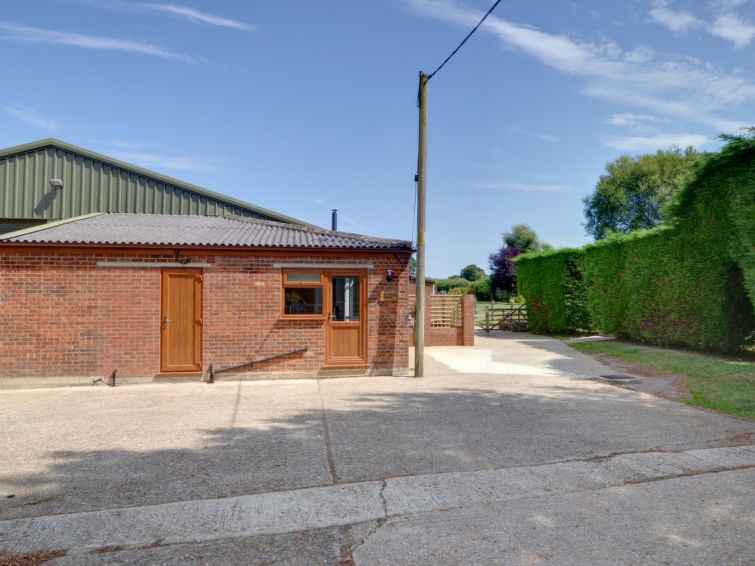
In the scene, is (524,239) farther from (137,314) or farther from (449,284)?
(137,314)

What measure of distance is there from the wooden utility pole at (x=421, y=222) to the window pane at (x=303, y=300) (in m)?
2.14

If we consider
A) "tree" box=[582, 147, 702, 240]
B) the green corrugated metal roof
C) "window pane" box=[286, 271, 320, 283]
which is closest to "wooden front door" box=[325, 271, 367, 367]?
"window pane" box=[286, 271, 320, 283]

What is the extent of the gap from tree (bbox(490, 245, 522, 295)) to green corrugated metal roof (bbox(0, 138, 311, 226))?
2951 centimetres

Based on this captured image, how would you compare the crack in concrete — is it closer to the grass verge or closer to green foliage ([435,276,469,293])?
the grass verge

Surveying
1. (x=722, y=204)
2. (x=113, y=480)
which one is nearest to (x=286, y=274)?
(x=113, y=480)

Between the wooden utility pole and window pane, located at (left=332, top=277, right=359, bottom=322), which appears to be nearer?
the wooden utility pole

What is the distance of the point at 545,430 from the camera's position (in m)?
5.60

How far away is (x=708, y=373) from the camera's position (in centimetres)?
877

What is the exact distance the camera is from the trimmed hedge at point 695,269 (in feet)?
32.3

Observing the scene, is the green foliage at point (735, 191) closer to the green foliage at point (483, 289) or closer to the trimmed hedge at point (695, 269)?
the trimmed hedge at point (695, 269)

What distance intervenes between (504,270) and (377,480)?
121ft

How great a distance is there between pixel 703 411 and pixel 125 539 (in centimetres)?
730

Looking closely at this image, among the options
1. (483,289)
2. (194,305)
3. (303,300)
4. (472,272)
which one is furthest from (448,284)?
(194,305)

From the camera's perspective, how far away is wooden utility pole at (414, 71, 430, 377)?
965cm
